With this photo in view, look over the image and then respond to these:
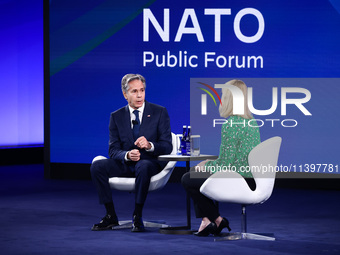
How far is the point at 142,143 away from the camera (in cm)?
578

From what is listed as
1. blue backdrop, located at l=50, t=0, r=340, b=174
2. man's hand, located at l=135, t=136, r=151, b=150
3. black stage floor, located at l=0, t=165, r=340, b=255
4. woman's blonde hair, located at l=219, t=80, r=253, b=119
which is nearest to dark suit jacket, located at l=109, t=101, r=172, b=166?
man's hand, located at l=135, t=136, r=151, b=150

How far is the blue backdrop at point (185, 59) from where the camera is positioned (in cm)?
840

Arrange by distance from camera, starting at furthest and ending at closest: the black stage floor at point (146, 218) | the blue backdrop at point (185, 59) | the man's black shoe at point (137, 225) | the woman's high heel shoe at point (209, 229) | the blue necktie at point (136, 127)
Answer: the blue backdrop at point (185, 59) → the blue necktie at point (136, 127) → the man's black shoe at point (137, 225) → the woman's high heel shoe at point (209, 229) → the black stage floor at point (146, 218)

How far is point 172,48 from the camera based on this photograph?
902cm

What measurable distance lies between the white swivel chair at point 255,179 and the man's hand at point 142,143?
81 centimetres

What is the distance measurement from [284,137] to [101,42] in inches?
107

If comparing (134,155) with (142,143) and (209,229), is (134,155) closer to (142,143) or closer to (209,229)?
(142,143)

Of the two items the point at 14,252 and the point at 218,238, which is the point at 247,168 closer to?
the point at 218,238

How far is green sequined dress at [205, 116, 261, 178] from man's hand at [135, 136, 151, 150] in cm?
82

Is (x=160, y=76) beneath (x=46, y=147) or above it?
above

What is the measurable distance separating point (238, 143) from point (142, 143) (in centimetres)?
95

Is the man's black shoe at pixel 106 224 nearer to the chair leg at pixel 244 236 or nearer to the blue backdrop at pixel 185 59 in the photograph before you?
the chair leg at pixel 244 236

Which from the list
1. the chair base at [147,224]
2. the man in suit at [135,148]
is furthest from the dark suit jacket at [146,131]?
the chair base at [147,224]

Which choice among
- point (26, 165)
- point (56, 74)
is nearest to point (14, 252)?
point (56, 74)
